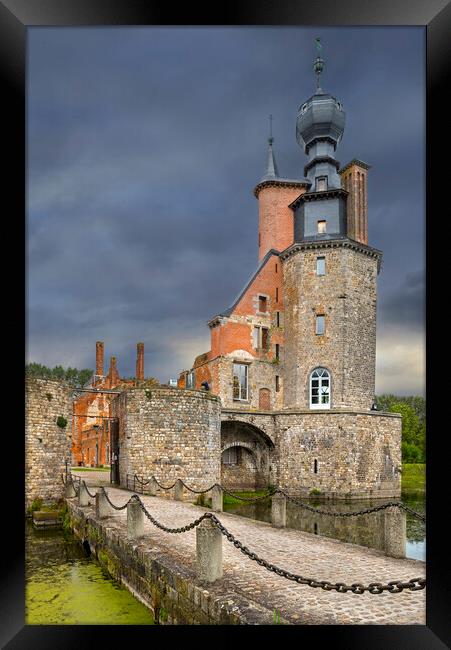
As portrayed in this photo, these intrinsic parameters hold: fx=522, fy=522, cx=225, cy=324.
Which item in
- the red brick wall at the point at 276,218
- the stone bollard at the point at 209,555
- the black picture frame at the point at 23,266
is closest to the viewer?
the black picture frame at the point at 23,266

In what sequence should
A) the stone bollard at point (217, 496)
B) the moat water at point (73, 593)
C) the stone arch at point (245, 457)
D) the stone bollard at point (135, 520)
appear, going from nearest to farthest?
the moat water at point (73, 593), the stone bollard at point (135, 520), the stone bollard at point (217, 496), the stone arch at point (245, 457)

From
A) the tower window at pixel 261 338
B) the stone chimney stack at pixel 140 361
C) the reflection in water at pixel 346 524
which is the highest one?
the tower window at pixel 261 338

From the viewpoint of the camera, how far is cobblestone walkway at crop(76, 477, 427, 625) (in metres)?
5.02

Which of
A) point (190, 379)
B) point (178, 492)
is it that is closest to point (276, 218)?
point (190, 379)

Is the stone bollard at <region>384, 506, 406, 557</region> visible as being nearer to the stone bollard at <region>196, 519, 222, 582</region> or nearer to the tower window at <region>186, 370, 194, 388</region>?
the stone bollard at <region>196, 519, 222, 582</region>

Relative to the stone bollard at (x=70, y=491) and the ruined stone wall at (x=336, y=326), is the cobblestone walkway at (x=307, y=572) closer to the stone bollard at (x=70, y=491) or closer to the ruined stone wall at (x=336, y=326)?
the stone bollard at (x=70, y=491)

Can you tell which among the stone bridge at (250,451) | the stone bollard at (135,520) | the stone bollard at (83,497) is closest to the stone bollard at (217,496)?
the stone bollard at (83,497)

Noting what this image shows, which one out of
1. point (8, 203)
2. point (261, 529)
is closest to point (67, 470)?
point (261, 529)

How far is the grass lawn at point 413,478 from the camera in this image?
30.1 m

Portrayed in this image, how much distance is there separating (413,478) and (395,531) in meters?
26.0

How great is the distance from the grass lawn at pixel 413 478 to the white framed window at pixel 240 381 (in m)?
10.4

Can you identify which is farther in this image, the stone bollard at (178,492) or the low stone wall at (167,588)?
the stone bollard at (178,492)

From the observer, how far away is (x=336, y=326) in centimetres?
2862

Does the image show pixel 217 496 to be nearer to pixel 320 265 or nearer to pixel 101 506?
pixel 101 506
